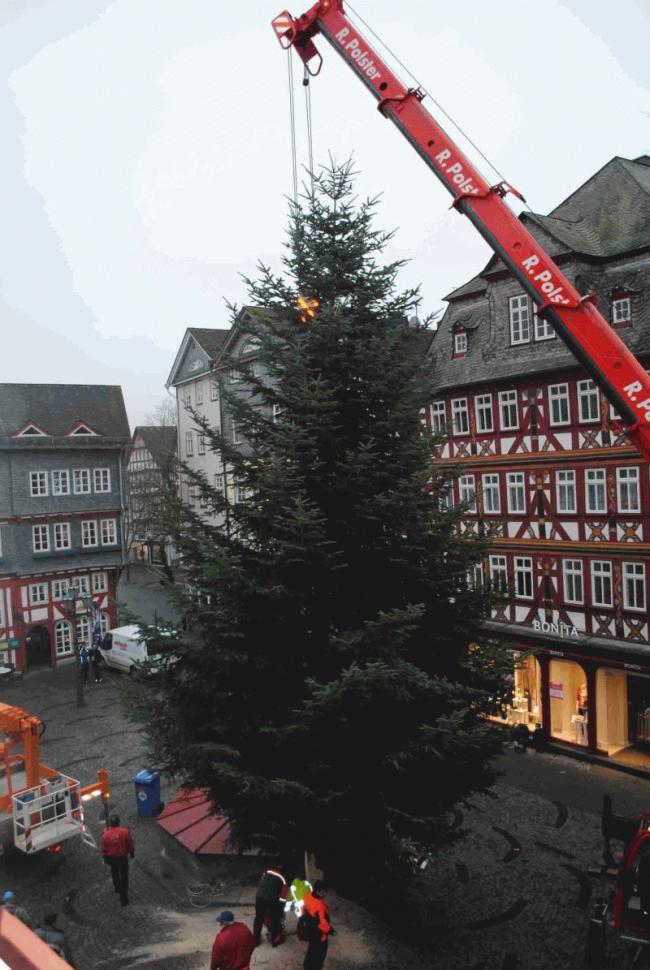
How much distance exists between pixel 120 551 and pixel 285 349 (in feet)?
80.5

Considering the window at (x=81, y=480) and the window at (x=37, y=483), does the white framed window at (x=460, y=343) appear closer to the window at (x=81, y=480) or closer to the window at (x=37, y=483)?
the window at (x=81, y=480)

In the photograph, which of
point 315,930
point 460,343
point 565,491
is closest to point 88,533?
point 460,343

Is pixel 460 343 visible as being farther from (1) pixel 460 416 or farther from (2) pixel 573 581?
(2) pixel 573 581

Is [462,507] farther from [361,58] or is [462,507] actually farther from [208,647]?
[361,58]

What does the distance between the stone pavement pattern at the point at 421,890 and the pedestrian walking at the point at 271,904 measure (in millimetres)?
225

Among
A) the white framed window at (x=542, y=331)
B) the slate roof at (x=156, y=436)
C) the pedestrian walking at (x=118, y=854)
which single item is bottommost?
the pedestrian walking at (x=118, y=854)

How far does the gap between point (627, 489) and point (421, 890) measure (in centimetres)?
1071

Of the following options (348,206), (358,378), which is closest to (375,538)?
(358,378)

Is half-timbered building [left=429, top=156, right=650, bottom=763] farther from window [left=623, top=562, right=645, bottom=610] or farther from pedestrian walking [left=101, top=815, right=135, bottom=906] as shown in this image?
pedestrian walking [left=101, top=815, right=135, bottom=906]

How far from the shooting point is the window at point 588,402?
61.3ft

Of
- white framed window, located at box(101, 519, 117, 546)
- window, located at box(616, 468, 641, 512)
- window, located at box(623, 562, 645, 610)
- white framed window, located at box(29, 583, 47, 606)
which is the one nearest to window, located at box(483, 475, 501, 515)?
window, located at box(616, 468, 641, 512)

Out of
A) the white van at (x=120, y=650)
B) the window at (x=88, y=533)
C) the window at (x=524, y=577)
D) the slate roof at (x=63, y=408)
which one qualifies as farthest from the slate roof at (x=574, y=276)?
the window at (x=88, y=533)

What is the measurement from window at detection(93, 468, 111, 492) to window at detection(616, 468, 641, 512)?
879 inches

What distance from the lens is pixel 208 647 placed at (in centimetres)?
900
